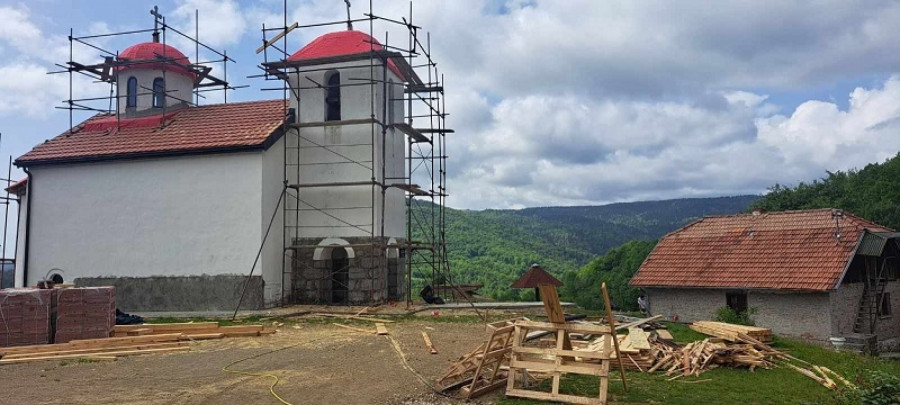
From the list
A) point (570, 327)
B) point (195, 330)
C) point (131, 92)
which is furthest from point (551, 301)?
point (131, 92)

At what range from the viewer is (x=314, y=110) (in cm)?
2275

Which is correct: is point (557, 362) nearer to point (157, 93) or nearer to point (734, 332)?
point (734, 332)

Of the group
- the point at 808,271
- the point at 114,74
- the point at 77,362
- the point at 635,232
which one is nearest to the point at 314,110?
the point at 114,74

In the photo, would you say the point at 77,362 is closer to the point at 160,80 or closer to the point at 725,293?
the point at 160,80

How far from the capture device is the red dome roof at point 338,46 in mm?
22516

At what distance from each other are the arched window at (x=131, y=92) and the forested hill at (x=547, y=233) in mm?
12418

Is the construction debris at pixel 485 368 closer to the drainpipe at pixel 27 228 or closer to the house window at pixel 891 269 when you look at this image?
the drainpipe at pixel 27 228

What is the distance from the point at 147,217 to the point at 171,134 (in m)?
3.11

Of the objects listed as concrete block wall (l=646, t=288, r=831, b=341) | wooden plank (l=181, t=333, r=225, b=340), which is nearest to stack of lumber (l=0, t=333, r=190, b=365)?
wooden plank (l=181, t=333, r=225, b=340)

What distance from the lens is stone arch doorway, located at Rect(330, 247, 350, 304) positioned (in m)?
22.2

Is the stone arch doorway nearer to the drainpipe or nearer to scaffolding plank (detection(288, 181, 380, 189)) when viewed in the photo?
scaffolding plank (detection(288, 181, 380, 189))

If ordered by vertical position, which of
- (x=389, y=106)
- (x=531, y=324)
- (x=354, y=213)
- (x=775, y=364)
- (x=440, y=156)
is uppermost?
(x=389, y=106)

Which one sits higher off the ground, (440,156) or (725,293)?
(440,156)

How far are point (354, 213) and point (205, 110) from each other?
769 centimetres
